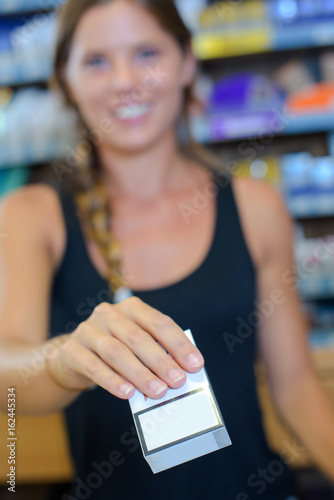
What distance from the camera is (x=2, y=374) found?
64 cm

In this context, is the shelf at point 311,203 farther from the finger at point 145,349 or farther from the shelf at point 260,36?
the finger at point 145,349

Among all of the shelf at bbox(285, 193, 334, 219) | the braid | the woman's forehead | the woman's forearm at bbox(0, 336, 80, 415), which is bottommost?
the woman's forearm at bbox(0, 336, 80, 415)

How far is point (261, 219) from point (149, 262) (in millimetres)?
226

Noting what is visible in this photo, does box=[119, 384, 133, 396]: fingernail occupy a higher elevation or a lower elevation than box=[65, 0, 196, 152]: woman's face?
lower

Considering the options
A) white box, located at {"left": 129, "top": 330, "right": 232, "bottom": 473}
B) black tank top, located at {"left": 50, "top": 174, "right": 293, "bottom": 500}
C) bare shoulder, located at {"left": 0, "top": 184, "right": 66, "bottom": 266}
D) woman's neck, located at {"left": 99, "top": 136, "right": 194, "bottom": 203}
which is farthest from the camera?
woman's neck, located at {"left": 99, "top": 136, "right": 194, "bottom": 203}

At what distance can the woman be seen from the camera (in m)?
0.75

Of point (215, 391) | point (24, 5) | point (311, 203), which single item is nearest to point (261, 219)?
point (215, 391)

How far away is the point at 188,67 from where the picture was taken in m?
1.03

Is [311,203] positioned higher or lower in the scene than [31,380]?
higher

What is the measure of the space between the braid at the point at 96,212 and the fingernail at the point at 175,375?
41 cm

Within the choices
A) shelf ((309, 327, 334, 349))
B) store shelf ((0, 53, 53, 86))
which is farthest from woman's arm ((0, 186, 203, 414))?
store shelf ((0, 53, 53, 86))

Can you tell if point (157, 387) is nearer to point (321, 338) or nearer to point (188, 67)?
point (188, 67)

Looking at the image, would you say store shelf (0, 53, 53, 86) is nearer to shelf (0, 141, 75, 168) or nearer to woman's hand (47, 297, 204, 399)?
shelf (0, 141, 75, 168)

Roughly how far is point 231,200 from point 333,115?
3.26 feet
